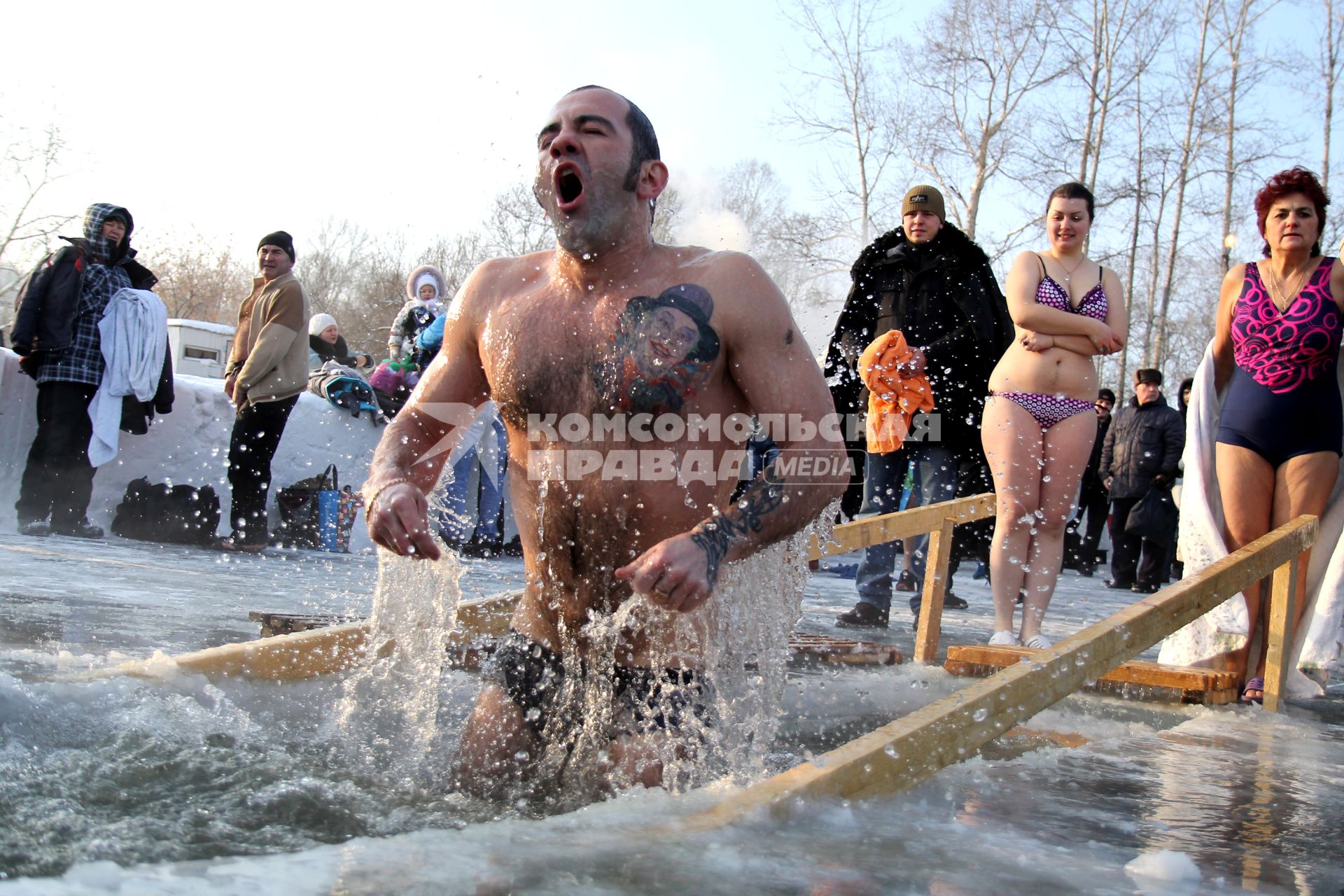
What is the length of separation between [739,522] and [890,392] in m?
3.84

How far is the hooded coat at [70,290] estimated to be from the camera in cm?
694

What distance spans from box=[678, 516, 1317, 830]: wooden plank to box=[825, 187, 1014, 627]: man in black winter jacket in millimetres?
2942

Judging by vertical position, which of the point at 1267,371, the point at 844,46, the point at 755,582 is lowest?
the point at 755,582

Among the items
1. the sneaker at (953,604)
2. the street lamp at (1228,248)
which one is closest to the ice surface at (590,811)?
the sneaker at (953,604)

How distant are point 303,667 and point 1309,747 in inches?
111

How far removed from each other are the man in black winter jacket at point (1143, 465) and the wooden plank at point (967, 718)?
7.76m

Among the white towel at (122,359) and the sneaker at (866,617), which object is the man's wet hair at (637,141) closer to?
the sneaker at (866,617)

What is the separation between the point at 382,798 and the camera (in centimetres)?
233

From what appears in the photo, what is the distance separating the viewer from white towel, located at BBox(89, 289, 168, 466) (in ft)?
23.9

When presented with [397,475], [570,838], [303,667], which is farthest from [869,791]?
[303,667]

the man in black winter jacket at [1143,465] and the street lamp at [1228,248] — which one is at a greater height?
the street lamp at [1228,248]

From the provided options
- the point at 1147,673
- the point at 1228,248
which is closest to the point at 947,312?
the point at 1147,673

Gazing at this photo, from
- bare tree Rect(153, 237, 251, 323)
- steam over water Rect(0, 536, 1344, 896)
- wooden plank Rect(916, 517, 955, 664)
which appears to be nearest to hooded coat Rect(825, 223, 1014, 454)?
wooden plank Rect(916, 517, 955, 664)

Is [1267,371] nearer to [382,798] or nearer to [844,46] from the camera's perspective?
[382,798]
